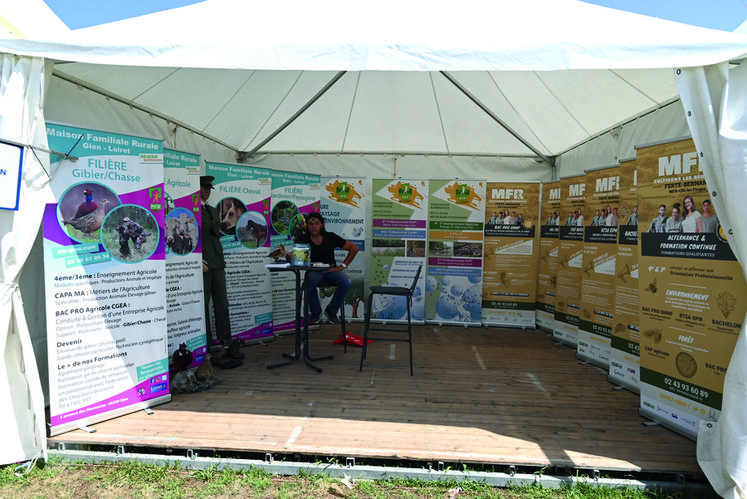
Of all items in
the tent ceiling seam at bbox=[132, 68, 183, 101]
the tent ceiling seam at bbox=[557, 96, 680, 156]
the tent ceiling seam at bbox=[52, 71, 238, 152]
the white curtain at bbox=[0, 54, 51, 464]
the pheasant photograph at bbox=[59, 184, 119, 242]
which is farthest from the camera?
the tent ceiling seam at bbox=[132, 68, 183, 101]

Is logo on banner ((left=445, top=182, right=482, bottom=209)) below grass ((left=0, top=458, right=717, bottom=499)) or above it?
above

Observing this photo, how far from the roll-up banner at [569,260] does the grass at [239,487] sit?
9.56ft

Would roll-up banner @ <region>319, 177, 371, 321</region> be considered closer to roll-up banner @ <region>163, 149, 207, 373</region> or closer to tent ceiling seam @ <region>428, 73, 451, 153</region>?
tent ceiling seam @ <region>428, 73, 451, 153</region>

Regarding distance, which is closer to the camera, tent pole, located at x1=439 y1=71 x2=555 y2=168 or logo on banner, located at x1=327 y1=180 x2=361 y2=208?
tent pole, located at x1=439 y1=71 x2=555 y2=168

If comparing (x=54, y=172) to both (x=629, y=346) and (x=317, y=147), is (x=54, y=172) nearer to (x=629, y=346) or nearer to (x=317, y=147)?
(x=317, y=147)

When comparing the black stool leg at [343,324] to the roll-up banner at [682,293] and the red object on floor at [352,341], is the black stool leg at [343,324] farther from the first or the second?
the roll-up banner at [682,293]

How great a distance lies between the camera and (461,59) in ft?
8.20

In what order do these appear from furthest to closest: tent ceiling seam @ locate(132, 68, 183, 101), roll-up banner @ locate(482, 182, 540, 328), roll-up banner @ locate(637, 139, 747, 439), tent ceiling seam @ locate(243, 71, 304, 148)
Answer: roll-up banner @ locate(482, 182, 540, 328), tent ceiling seam @ locate(243, 71, 304, 148), tent ceiling seam @ locate(132, 68, 183, 101), roll-up banner @ locate(637, 139, 747, 439)

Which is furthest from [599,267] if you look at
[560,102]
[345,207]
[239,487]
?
[239,487]

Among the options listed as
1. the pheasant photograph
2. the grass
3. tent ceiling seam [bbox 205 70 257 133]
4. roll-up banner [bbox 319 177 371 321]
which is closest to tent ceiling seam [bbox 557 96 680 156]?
roll-up banner [bbox 319 177 371 321]

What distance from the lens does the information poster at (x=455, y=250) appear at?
6199 millimetres

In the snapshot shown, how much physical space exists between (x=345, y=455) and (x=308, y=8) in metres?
3.11

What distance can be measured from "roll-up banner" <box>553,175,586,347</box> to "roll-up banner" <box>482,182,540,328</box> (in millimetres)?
792

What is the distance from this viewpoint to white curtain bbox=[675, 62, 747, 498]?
2195 millimetres
